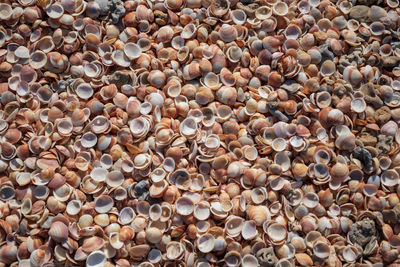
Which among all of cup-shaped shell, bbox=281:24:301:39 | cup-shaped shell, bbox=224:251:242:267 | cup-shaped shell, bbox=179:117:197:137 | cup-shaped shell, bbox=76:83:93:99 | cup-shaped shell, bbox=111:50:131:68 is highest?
cup-shaped shell, bbox=281:24:301:39

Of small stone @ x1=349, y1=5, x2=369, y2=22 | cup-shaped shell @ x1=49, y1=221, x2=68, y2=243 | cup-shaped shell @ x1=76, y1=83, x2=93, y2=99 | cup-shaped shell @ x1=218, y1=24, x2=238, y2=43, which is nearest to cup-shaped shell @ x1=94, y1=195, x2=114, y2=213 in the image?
cup-shaped shell @ x1=49, y1=221, x2=68, y2=243

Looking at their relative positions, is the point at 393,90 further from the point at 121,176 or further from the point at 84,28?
the point at 84,28

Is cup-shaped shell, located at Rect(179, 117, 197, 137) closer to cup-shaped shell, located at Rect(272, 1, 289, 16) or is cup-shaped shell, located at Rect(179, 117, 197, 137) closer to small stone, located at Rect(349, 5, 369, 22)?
cup-shaped shell, located at Rect(272, 1, 289, 16)

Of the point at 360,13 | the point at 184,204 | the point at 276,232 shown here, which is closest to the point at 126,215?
the point at 184,204

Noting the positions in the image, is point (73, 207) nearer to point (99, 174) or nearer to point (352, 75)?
point (99, 174)

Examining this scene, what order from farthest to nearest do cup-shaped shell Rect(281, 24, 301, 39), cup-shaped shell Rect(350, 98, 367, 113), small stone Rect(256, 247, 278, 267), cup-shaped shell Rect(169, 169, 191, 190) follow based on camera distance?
cup-shaped shell Rect(281, 24, 301, 39), cup-shaped shell Rect(350, 98, 367, 113), cup-shaped shell Rect(169, 169, 191, 190), small stone Rect(256, 247, 278, 267)

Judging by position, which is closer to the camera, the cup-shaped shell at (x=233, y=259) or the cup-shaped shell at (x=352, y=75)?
the cup-shaped shell at (x=233, y=259)

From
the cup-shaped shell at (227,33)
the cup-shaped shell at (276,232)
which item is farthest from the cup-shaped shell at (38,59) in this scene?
the cup-shaped shell at (276,232)

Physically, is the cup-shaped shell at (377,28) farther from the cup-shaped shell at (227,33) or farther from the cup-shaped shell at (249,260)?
the cup-shaped shell at (249,260)
